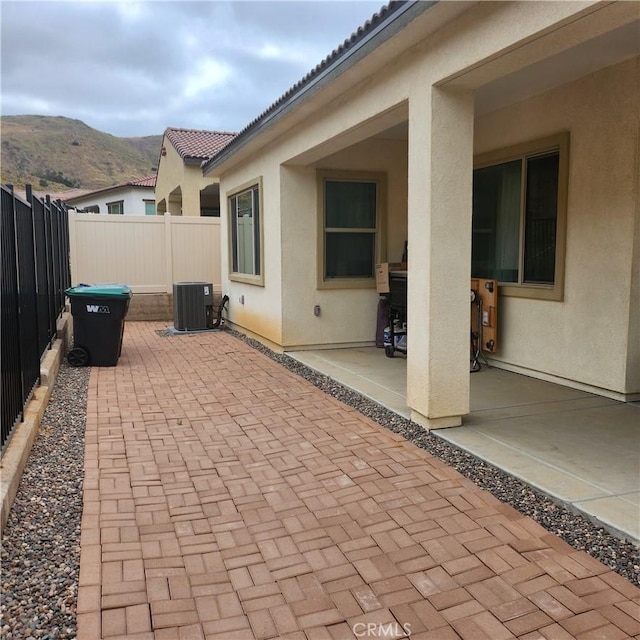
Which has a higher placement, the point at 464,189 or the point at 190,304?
the point at 464,189

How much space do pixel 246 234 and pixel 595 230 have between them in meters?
6.52

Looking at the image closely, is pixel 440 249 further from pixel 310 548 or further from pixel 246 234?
pixel 246 234

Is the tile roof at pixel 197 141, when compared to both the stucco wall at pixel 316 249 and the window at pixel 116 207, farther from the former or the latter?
the window at pixel 116 207

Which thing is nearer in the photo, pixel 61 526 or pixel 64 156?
pixel 61 526

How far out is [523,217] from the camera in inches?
262

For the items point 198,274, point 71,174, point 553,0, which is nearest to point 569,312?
point 553,0

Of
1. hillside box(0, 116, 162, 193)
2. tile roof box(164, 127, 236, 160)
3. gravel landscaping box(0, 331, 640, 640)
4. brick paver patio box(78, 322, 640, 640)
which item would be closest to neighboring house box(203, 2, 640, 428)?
gravel landscaping box(0, 331, 640, 640)

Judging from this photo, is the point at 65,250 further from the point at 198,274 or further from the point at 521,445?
the point at 521,445

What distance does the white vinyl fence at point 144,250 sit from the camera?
1275 centimetres

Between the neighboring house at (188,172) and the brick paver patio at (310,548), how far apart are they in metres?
11.9

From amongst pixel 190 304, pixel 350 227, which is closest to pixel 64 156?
pixel 190 304

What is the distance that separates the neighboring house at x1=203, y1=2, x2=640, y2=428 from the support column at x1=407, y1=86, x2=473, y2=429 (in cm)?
2

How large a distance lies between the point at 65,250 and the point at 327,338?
6.13 m

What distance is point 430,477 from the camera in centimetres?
393
